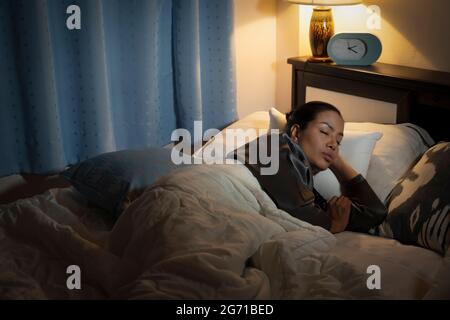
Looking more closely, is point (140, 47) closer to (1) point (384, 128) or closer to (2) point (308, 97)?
(2) point (308, 97)

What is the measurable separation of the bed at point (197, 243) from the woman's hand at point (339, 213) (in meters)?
0.04

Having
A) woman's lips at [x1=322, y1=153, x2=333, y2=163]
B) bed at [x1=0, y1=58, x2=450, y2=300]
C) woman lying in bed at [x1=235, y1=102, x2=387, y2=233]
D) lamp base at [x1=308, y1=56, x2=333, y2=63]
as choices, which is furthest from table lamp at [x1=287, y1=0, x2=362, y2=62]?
woman's lips at [x1=322, y1=153, x2=333, y2=163]

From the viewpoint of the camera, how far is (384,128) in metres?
2.06

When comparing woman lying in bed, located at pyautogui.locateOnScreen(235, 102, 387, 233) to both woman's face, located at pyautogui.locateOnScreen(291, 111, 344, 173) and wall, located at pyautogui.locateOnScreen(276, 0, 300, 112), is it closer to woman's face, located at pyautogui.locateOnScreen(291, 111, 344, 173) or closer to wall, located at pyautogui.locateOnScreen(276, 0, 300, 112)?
woman's face, located at pyautogui.locateOnScreen(291, 111, 344, 173)

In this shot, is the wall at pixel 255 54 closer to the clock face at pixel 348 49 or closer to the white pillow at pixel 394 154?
the clock face at pixel 348 49

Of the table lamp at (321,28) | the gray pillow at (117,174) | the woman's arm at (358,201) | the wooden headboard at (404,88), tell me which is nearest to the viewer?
the woman's arm at (358,201)

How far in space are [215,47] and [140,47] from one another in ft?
1.26

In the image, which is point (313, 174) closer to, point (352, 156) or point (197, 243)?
point (352, 156)

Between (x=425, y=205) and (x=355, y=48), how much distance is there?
34.5 inches

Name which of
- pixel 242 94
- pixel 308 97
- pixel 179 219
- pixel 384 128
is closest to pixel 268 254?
pixel 179 219

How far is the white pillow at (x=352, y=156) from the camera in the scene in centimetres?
189

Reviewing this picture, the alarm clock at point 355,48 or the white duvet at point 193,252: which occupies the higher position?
the alarm clock at point 355,48

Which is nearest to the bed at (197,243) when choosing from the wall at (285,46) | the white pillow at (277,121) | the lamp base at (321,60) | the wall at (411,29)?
the wall at (411,29)

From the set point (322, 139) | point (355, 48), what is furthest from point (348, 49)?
point (322, 139)
